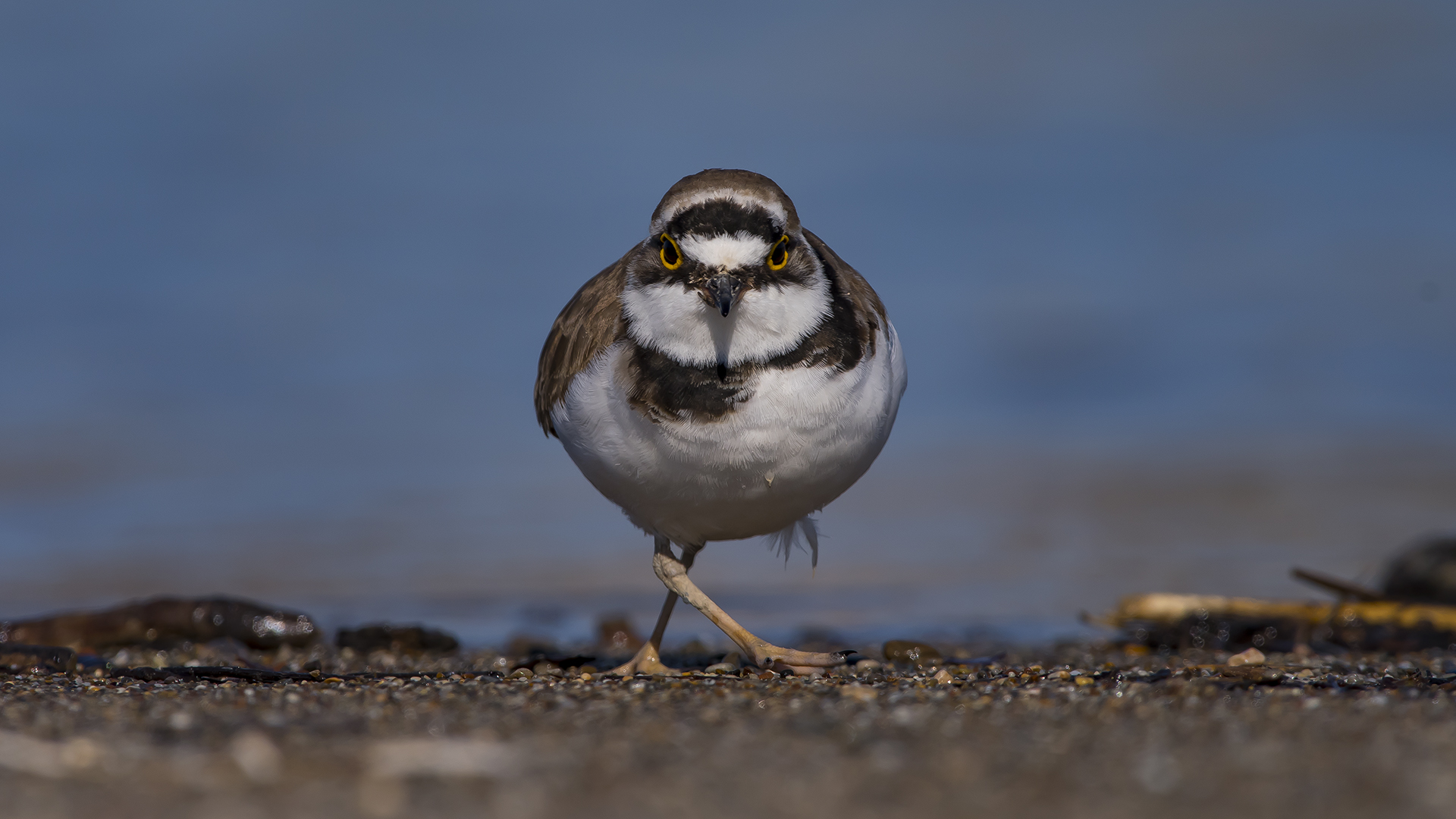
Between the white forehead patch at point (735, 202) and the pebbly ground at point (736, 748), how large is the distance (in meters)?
1.64

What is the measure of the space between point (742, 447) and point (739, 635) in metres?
0.96

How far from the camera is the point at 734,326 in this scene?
188 inches

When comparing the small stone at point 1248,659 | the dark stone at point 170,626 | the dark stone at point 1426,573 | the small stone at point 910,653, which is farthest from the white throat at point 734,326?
the dark stone at point 1426,573

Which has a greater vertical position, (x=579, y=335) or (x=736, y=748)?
(x=579, y=335)

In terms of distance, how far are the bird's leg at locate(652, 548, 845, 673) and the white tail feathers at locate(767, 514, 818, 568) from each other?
1.21ft

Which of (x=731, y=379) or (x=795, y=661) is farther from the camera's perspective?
(x=795, y=661)

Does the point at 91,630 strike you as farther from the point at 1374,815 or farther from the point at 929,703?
the point at 1374,815

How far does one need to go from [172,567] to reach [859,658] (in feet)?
20.8

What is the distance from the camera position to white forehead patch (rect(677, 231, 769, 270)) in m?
4.78

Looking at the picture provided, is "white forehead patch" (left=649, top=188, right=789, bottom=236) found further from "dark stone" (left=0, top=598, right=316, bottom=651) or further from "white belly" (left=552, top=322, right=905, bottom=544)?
"dark stone" (left=0, top=598, right=316, bottom=651)

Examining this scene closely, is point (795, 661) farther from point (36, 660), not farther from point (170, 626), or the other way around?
point (170, 626)

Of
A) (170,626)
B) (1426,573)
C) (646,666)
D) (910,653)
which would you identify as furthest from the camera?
(1426,573)

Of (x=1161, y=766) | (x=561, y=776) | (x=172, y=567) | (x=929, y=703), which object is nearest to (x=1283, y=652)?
(x=929, y=703)

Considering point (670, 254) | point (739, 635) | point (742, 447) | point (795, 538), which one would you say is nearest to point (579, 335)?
point (670, 254)
